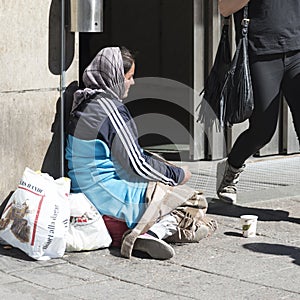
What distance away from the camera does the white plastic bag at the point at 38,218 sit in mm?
4883

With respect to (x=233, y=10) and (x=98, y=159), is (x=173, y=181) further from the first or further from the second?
(x=233, y=10)

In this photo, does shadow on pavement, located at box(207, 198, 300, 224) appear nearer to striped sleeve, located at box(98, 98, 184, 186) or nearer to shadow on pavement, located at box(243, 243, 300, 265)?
shadow on pavement, located at box(243, 243, 300, 265)

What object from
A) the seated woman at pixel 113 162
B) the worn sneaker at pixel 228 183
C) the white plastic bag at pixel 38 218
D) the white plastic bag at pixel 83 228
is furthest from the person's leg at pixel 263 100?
the white plastic bag at pixel 38 218

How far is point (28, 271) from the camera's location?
15.5 feet

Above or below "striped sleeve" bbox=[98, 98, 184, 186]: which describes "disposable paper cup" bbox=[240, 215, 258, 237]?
below

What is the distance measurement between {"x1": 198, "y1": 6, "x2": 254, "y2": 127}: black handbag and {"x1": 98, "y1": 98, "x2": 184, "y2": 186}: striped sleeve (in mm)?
781

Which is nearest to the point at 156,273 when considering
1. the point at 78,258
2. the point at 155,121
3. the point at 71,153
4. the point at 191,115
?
the point at 78,258

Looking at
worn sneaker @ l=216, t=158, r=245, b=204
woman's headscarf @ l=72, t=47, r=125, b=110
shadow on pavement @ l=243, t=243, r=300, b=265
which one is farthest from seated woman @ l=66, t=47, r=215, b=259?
worn sneaker @ l=216, t=158, r=245, b=204

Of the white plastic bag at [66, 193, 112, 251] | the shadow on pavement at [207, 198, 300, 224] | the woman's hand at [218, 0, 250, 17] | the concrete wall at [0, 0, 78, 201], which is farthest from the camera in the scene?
the shadow on pavement at [207, 198, 300, 224]

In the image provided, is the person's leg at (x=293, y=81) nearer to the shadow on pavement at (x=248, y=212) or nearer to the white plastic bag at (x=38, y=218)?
the shadow on pavement at (x=248, y=212)

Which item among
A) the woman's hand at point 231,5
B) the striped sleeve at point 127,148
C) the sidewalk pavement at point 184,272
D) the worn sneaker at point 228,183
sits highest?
the woman's hand at point 231,5

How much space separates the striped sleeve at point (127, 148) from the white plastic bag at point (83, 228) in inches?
14.2

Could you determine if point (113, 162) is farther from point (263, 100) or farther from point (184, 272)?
point (263, 100)

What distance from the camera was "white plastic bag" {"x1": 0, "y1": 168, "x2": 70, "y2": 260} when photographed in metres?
4.88
